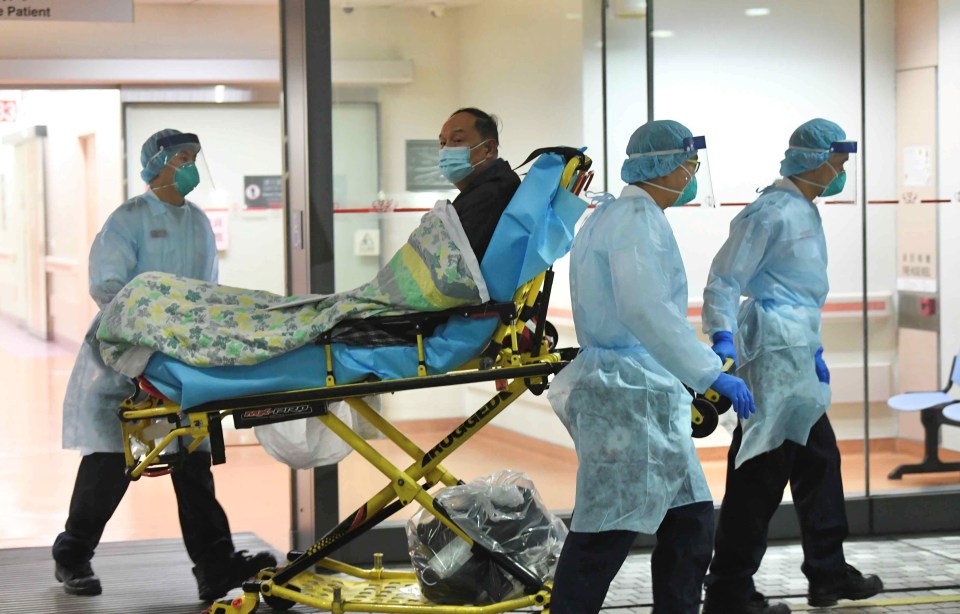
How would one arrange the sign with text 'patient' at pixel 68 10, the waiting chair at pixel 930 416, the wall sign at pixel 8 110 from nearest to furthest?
the sign with text 'patient' at pixel 68 10, the waiting chair at pixel 930 416, the wall sign at pixel 8 110

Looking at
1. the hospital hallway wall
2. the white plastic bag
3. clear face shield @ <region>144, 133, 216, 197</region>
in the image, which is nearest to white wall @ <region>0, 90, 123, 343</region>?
the hospital hallway wall

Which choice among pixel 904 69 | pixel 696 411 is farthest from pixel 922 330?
pixel 696 411

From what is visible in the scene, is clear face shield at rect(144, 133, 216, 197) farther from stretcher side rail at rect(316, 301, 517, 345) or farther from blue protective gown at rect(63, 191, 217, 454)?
stretcher side rail at rect(316, 301, 517, 345)

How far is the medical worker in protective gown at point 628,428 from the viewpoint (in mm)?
3064

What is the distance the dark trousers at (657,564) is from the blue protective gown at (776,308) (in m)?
0.73

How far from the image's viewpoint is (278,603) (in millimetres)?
3770

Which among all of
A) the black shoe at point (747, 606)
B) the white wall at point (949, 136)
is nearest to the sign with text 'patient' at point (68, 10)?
the black shoe at point (747, 606)

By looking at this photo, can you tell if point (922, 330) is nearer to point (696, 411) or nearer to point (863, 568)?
point (863, 568)

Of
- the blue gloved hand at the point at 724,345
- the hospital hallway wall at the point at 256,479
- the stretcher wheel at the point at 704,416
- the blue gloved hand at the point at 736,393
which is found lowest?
the hospital hallway wall at the point at 256,479

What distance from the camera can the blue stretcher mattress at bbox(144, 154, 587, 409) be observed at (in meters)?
3.30

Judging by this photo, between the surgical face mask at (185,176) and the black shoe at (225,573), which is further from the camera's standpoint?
the surgical face mask at (185,176)

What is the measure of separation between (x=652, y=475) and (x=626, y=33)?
2.26 m

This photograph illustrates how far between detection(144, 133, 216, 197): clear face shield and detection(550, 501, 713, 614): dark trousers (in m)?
1.99

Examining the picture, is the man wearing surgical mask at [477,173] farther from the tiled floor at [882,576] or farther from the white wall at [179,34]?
the white wall at [179,34]
